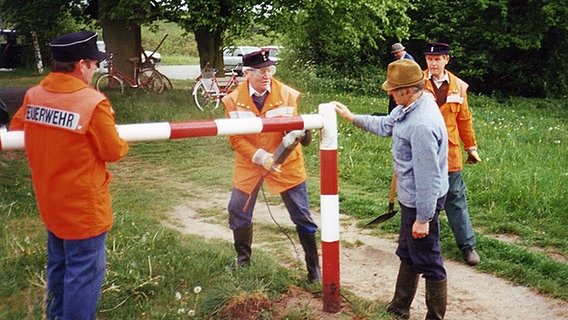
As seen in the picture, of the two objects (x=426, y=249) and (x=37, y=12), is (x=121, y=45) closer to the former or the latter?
(x=37, y=12)

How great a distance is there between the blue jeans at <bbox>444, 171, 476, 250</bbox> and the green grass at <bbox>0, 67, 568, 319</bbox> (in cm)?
20

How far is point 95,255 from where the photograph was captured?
10.2 ft

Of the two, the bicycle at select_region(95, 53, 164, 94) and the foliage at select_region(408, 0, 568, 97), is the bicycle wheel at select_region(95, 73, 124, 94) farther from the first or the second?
the foliage at select_region(408, 0, 568, 97)

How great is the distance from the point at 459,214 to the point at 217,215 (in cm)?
270

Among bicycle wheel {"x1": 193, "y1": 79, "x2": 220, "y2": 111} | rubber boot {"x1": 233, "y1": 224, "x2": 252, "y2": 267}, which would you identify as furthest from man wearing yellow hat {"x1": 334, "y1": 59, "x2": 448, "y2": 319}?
bicycle wheel {"x1": 193, "y1": 79, "x2": 220, "y2": 111}

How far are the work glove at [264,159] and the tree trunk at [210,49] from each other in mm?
12773

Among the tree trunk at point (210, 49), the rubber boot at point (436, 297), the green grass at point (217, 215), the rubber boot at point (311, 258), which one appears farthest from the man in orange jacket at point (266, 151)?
the tree trunk at point (210, 49)

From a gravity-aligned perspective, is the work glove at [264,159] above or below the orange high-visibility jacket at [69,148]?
below

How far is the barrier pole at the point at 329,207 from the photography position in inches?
144

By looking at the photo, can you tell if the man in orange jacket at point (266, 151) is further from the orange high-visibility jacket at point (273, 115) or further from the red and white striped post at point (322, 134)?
the red and white striped post at point (322, 134)

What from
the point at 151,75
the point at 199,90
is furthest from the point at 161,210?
the point at 151,75

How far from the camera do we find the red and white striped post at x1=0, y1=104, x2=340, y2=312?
125 inches

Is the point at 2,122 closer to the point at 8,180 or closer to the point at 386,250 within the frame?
the point at 386,250

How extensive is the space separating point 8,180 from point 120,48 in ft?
34.6
